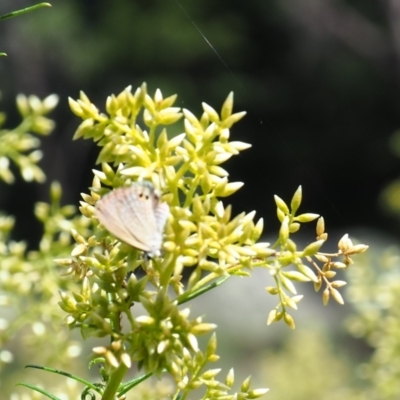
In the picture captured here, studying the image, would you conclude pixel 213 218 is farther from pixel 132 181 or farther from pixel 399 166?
pixel 399 166

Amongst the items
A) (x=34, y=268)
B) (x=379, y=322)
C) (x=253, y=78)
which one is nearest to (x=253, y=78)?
(x=253, y=78)

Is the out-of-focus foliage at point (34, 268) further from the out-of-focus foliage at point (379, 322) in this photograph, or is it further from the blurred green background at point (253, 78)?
the blurred green background at point (253, 78)

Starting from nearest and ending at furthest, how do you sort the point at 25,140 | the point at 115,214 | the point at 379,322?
the point at 115,214, the point at 25,140, the point at 379,322

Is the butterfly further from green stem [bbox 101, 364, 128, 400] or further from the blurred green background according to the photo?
the blurred green background

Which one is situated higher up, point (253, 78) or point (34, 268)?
point (34, 268)

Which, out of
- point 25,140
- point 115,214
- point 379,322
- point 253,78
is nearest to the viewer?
point 115,214

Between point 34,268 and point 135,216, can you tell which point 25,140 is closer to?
point 34,268

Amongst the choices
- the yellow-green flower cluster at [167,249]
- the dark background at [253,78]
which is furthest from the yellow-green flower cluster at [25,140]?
the dark background at [253,78]
